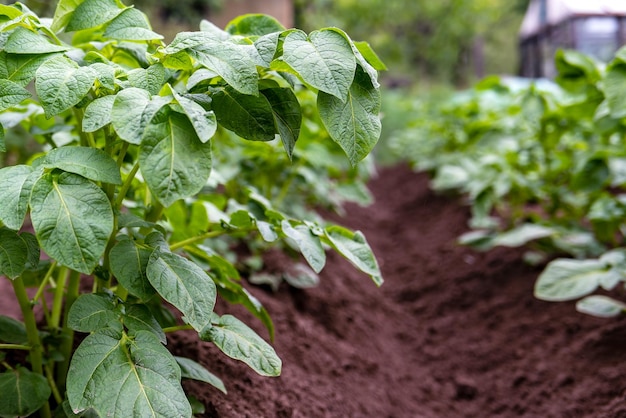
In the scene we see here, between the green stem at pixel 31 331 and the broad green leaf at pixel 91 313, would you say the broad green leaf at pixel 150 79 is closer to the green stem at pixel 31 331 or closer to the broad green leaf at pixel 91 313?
the broad green leaf at pixel 91 313

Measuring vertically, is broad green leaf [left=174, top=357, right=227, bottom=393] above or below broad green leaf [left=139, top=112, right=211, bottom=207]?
below

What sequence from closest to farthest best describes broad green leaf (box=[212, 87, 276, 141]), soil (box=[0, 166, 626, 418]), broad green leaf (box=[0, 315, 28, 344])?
1. broad green leaf (box=[212, 87, 276, 141])
2. broad green leaf (box=[0, 315, 28, 344])
3. soil (box=[0, 166, 626, 418])

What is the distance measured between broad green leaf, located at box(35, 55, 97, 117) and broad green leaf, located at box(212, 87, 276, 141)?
0.82ft

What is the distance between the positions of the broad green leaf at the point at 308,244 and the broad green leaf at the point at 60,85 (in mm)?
527

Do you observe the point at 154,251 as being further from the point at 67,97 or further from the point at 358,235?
the point at 358,235

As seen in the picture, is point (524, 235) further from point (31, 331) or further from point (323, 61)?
point (31, 331)

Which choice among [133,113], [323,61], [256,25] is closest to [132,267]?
[133,113]

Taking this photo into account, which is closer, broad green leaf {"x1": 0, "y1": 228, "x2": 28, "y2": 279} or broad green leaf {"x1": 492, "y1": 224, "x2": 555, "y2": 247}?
broad green leaf {"x1": 0, "y1": 228, "x2": 28, "y2": 279}

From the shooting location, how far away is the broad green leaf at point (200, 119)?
111cm

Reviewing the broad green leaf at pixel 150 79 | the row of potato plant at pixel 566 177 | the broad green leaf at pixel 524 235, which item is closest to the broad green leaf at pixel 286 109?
the broad green leaf at pixel 150 79

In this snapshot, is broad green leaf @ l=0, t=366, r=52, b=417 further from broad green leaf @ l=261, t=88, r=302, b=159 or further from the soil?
broad green leaf @ l=261, t=88, r=302, b=159

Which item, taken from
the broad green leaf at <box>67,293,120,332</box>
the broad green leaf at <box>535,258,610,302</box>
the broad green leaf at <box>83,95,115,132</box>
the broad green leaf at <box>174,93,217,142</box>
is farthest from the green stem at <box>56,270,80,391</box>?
the broad green leaf at <box>535,258,610,302</box>

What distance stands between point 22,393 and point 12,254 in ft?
1.11

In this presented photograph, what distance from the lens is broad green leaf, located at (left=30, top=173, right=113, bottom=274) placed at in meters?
1.11
